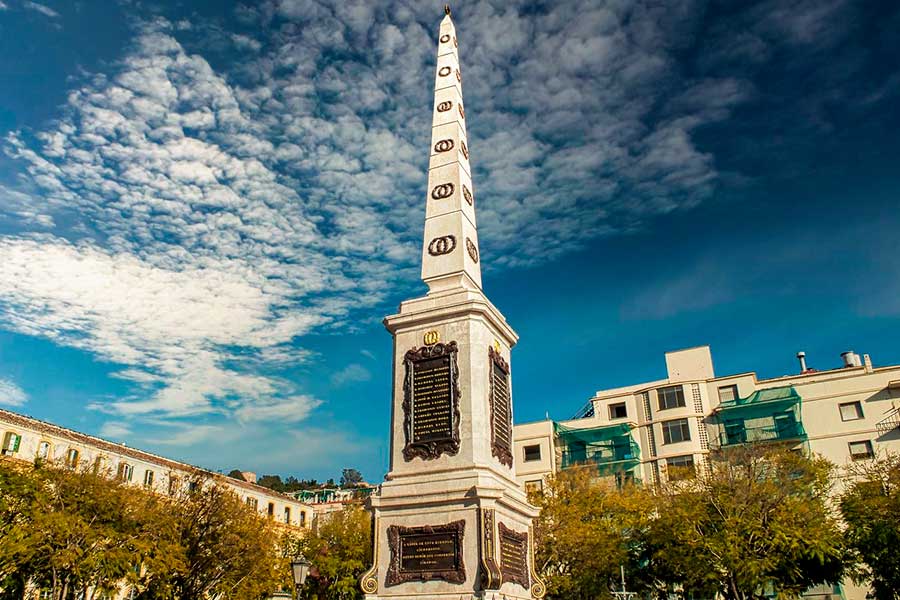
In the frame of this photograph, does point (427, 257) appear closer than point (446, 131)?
Yes

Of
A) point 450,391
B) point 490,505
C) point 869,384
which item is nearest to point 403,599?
point 490,505

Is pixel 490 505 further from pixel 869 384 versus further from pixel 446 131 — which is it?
pixel 869 384

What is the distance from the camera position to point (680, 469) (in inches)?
1491

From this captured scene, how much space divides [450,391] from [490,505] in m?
2.86

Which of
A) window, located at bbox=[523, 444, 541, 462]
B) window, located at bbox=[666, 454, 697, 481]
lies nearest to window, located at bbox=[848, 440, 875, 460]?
window, located at bbox=[666, 454, 697, 481]

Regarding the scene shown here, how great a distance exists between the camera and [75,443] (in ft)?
141

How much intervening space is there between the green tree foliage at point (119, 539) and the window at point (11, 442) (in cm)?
813

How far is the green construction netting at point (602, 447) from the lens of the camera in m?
52.5

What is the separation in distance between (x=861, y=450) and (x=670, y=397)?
41.5 ft

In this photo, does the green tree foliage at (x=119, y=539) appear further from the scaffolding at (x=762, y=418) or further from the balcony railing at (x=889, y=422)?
A: the balcony railing at (x=889, y=422)

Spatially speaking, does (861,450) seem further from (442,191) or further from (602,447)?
(442,191)

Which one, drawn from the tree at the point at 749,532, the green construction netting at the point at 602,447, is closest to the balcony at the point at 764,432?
the green construction netting at the point at 602,447

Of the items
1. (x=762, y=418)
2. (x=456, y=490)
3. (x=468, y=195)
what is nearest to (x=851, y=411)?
(x=762, y=418)

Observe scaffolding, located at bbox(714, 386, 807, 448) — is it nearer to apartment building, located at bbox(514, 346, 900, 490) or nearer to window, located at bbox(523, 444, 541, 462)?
apartment building, located at bbox(514, 346, 900, 490)
